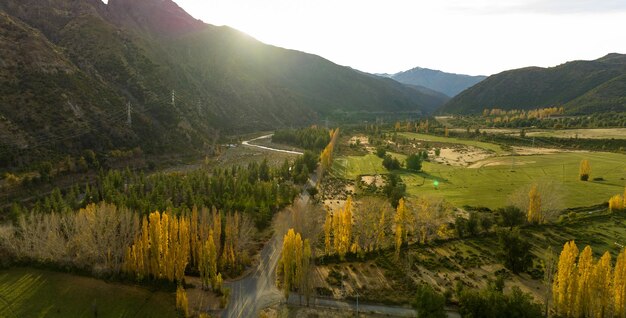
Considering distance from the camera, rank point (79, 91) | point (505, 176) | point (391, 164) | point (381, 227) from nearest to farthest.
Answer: point (381, 227)
point (505, 176)
point (79, 91)
point (391, 164)

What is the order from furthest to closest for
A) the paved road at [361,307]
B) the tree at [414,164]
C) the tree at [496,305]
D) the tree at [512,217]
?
the tree at [414,164]
the tree at [512,217]
the paved road at [361,307]
the tree at [496,305]

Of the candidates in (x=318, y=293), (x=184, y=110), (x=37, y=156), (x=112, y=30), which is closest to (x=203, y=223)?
(x=318, y=293)

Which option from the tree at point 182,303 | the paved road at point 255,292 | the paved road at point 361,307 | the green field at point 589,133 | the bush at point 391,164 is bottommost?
the paved road at point 361,307

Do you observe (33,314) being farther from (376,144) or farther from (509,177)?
(376,144)

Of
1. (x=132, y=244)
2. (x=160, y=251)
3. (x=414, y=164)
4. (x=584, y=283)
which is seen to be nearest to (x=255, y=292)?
(x=160, y=251)

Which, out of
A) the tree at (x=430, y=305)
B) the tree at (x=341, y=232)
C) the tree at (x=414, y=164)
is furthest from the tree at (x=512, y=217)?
the tree at (x=414, y=164)

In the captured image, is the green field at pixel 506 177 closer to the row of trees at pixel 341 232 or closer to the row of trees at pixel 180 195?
the row of trees at pixel 180 195

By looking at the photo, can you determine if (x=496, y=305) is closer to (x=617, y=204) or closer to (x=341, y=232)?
(x=341, y=232)
